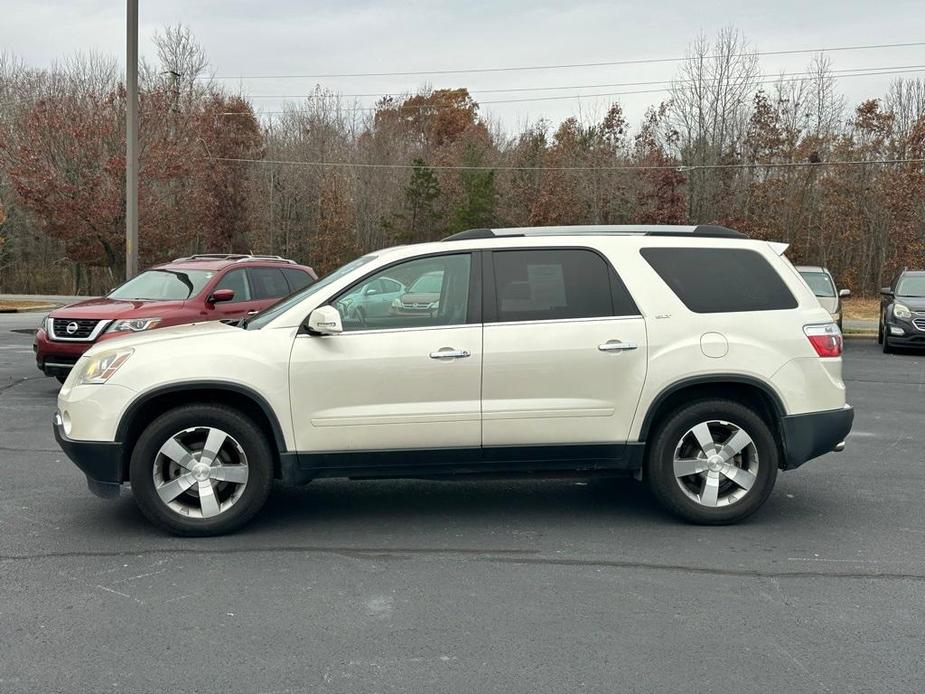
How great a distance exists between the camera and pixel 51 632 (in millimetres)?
4020

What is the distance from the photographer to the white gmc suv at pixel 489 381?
5363mm

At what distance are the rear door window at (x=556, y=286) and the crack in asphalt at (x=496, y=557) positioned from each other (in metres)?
1.41

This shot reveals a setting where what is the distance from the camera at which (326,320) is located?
528 centimetres

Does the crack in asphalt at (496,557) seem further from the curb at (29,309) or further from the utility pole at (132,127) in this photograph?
the curb at (29,309)

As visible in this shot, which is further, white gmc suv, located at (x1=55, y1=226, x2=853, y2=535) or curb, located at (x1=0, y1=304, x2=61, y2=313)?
curb, located at (x1=0, y1=304, x2=61, y2=313)

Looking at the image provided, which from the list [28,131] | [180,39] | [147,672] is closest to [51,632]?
[147,672]

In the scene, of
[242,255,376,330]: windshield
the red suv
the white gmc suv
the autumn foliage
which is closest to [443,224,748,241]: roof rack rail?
the white gmc suv

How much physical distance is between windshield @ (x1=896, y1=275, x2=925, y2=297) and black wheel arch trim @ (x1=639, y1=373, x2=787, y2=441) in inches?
563

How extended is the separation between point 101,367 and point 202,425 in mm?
702

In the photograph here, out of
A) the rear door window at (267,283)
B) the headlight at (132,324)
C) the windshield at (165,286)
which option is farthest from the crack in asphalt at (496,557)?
the rear door window at (267,283)

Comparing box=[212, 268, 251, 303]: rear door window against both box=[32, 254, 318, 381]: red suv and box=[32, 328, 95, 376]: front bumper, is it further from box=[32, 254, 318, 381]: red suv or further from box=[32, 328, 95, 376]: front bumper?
box=[32, 328, 95, 376]: front bumper

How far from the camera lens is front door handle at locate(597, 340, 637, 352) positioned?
5531 millimetres

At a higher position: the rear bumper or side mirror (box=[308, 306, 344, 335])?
side mirror (box=[308, 306, 344, 335])

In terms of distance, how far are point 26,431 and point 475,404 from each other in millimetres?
5596
